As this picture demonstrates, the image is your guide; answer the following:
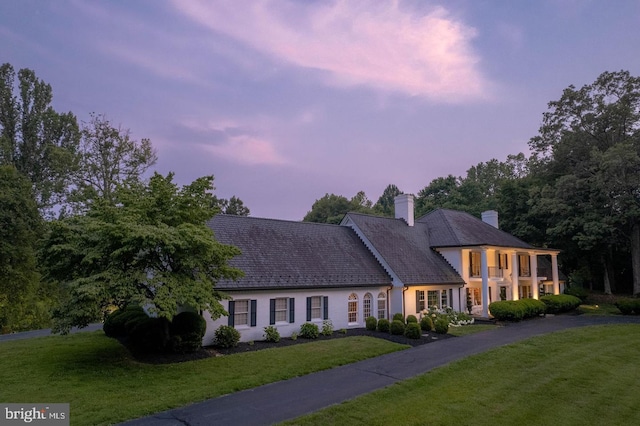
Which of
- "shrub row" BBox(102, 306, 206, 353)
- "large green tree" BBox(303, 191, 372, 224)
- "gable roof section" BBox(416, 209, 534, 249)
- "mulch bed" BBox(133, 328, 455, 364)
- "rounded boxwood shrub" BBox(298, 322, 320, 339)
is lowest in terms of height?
"mulch bed" BBox(133, 328, 455, 364)

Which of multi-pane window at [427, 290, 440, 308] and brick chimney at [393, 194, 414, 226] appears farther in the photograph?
brick chimney at [393, 194, 414, 226]

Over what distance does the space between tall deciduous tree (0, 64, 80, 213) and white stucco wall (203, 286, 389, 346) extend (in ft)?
81.6

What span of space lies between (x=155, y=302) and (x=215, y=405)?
13.0ft

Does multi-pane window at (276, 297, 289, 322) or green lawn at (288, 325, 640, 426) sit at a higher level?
multi-pane window at (276, 297, 289, 322)

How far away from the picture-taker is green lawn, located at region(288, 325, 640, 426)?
32.1ft

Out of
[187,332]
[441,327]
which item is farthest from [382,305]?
[187,332]

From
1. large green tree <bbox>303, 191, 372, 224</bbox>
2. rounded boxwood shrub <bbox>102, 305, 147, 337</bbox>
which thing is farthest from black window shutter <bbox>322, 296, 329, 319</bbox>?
large green tree <bbox>303, 191, 372, 224</bbox>

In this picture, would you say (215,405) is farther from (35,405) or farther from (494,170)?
(494,170)

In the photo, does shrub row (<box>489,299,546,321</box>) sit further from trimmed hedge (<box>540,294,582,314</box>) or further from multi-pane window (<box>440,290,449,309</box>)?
trimmed hedge (<box>540,294,582,314</box>)


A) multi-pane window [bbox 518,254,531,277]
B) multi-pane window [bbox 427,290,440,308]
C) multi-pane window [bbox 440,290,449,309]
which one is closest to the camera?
multi-pane window [bbox 427,290,440,308]

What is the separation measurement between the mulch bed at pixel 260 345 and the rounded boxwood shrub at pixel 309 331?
→ 0.27m

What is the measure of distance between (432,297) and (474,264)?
561cm

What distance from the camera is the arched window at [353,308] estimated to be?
23.8 m

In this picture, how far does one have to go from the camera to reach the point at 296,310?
21297 mm
